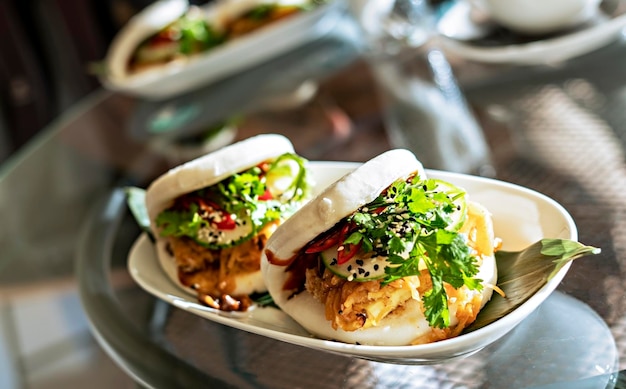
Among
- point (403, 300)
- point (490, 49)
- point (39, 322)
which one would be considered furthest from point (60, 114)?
point (403, 300)

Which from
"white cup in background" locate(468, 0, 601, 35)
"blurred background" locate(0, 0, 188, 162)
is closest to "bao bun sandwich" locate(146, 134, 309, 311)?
"white cup in background" locate(468, 0, 601, 35)

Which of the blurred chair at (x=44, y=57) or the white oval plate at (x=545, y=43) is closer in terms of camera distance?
the white oval plate at (x=545, y=43)

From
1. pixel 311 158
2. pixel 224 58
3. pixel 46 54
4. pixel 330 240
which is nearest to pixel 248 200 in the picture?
pixel 330 240

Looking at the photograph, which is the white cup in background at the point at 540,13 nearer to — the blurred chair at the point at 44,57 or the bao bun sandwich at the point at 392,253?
the bao bun sandwich at the point at 392,253

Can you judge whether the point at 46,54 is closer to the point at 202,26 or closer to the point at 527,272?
the point at 202,26

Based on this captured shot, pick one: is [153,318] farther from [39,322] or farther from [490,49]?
[490,49]

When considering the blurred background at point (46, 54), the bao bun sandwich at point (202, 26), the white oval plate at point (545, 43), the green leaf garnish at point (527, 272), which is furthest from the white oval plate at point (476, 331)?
the blurred background at point (46, 54)
